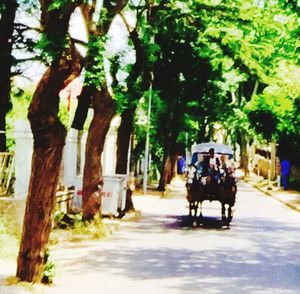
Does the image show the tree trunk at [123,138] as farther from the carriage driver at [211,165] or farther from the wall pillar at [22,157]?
the wall pillar at [22,157]

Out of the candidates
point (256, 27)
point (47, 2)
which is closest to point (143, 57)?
point (256, 27)

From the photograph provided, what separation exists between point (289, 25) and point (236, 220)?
7062 mm

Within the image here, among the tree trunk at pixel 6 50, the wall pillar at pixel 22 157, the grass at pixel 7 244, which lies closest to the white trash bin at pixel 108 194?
the tree trunk at pixel 6 50

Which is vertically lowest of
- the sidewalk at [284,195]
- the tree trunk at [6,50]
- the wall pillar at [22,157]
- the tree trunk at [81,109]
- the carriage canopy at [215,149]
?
the sidewalk at [284,195]

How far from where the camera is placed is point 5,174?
48.9ft

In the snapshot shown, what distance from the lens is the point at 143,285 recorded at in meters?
10.2

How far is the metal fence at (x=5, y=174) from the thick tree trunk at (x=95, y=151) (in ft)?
9.91

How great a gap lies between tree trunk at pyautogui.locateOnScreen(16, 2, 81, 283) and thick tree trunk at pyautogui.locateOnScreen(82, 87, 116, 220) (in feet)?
25.0

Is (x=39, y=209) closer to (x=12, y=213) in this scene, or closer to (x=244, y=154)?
(x=12, y=213)

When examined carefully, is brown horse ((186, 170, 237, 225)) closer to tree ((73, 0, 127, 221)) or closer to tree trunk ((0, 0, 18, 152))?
tree ((73, 0, 127, 221))

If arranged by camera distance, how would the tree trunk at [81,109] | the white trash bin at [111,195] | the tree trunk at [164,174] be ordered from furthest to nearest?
the tree trunk at [164,174]
the tree trunk at [81,109]
the white trash bin at [111,195]

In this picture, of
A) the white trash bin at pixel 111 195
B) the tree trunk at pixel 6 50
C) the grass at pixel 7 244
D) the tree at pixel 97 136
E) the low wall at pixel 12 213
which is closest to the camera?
the grass at pixel 7 244

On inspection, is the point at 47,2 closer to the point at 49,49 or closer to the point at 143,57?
the point at 49,49

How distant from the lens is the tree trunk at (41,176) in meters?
9.48
